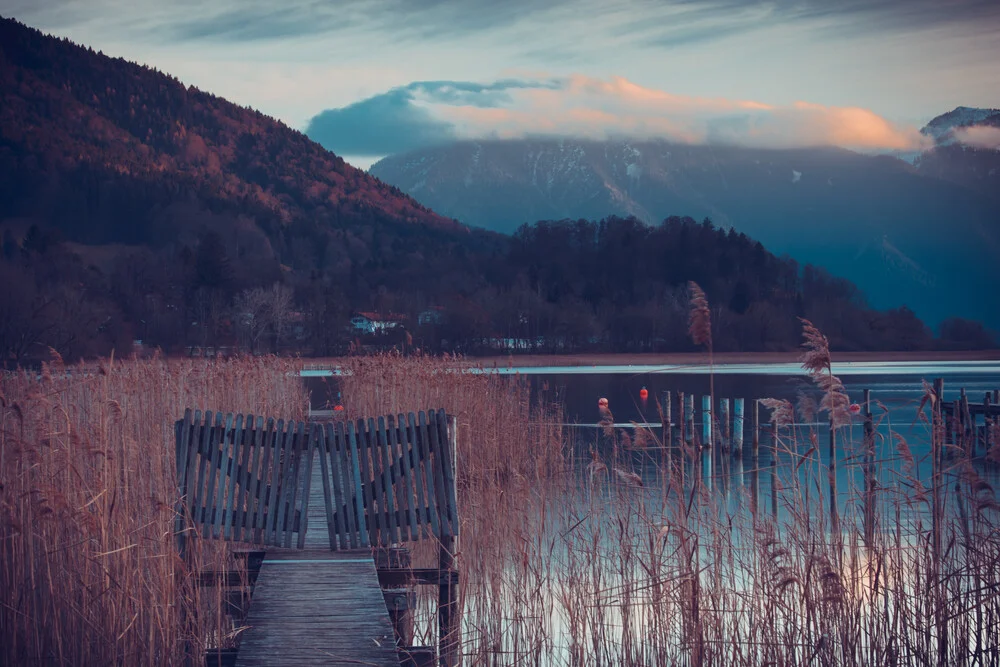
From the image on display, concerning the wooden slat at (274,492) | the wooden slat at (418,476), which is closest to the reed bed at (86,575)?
the wooden slat at (274,492)

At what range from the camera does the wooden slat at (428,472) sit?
24.7 ft

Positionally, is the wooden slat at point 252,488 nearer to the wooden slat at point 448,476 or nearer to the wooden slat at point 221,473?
the wooden slat at point 221,473

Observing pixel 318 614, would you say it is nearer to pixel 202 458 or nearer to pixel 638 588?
pixel 638 588

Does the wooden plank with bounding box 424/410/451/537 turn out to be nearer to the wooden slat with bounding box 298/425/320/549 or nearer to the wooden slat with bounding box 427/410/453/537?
the wooden slat with bounding box 427/410/453/537

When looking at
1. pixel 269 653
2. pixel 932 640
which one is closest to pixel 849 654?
pixel 932 640

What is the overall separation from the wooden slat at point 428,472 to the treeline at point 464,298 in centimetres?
3459

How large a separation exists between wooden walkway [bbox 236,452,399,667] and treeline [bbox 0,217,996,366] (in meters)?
34.8

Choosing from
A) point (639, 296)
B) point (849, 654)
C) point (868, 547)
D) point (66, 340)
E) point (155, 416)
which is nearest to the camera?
point (849, 654)

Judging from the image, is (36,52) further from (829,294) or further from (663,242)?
(829,294)

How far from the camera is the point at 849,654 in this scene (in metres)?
5.92

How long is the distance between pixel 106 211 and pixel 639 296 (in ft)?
163

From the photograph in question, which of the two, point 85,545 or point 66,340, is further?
point 66,340

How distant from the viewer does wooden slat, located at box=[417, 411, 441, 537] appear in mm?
7527

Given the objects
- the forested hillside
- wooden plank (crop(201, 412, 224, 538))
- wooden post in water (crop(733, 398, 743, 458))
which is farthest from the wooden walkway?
the forested hillside
